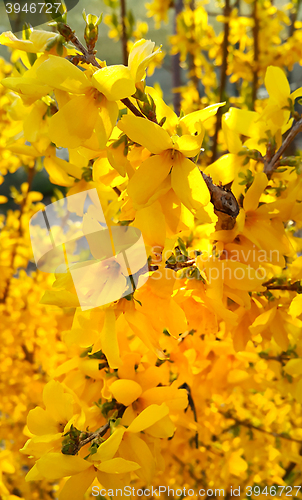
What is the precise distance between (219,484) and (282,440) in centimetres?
24

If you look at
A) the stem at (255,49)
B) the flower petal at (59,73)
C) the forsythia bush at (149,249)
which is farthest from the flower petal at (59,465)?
the stem at (255,49)

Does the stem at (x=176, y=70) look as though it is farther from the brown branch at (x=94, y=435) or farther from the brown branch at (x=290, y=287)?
the brown branch at (x=94, y=435)

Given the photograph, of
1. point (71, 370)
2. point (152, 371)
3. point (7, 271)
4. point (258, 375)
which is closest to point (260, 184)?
point (152, 371)

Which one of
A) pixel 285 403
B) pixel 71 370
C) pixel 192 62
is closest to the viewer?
pixel 71 370

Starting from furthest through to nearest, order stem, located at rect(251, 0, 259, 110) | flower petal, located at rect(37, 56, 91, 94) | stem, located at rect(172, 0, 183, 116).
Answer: stem, located at rect(172, 0, 183, 116), stem, located at rect(251, 0, 259, 110), flower petal, located at rect(37, 56, 91, 94)

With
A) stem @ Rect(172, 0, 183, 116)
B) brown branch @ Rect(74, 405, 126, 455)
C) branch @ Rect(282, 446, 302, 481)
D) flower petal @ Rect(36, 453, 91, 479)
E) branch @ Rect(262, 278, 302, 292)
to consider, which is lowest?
branch @ Rect(282, 446, 302, 481)

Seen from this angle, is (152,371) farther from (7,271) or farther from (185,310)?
(7,271)

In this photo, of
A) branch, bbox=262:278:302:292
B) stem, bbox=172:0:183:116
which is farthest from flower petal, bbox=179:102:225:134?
stem, bbox=172:0:183:116

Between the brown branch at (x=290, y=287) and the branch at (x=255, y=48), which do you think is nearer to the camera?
the brown branch at (x=290, y=287)

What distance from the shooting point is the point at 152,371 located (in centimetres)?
56

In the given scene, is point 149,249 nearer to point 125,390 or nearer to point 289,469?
point 125,390

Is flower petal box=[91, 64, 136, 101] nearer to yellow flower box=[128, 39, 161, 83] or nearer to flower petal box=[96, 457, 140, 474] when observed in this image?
yellow flower box=[128, 39, 161, 83]

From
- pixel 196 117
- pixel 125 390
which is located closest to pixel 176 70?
pixel 196 117

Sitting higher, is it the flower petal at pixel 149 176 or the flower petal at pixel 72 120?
the flower petal at pixel 72 120
